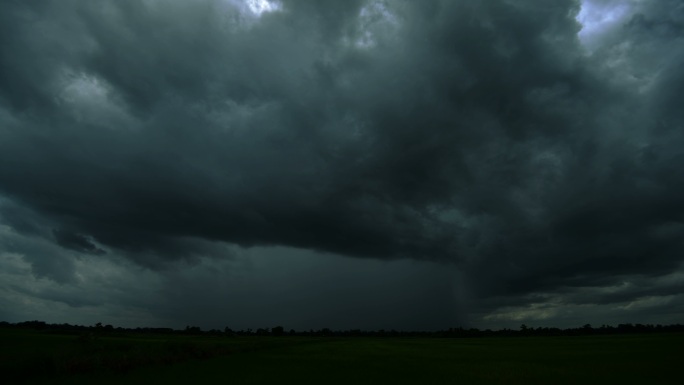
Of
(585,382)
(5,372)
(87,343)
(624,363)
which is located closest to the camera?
(585,382)

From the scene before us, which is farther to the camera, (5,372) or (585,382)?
(5,372)

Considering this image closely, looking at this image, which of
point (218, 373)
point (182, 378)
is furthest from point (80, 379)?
point (218, 373)

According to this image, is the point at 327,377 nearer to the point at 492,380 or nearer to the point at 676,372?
the point at 492,380

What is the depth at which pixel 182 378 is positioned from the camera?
30219 mm

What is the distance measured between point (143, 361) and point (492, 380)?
104ft

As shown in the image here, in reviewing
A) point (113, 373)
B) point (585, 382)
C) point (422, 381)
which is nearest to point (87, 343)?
point (113, 373)

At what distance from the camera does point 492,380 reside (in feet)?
90.8

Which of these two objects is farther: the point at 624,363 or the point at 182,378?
the point at 624,363

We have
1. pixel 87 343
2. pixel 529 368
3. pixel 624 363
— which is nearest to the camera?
pixel 529 368

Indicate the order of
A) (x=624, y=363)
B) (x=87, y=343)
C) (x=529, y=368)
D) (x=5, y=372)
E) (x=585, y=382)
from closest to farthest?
1. (x=585, y=382)
2. (x=5, y=372)
3. (x=529, y=368)
4. (x=624, y=363)
5. (x=87, y=343)

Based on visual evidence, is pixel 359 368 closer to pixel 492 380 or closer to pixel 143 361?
pixel 492 380

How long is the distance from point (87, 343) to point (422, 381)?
4270 cm

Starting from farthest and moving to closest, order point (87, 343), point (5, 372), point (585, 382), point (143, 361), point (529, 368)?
point (87, 343) → point (143, 361) → point (529, 368) → point (5, 372) → point (585, 382)

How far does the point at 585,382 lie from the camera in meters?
26.2
